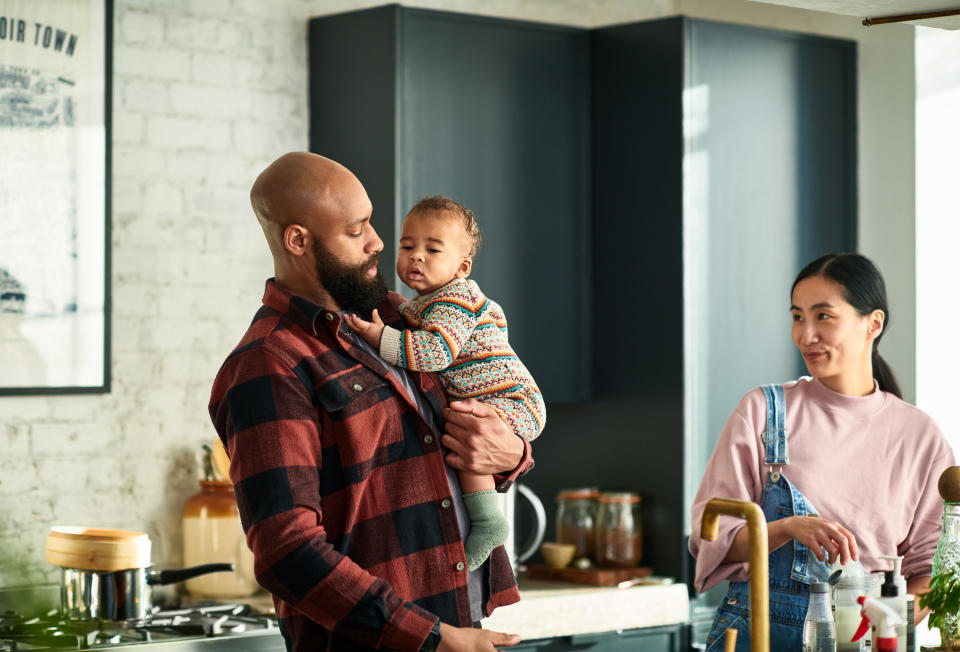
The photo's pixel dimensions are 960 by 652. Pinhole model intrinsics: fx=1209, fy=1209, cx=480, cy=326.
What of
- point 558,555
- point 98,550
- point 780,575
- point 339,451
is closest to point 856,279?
point 780,575

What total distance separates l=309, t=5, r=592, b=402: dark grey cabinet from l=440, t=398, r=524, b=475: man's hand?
158 centimetres

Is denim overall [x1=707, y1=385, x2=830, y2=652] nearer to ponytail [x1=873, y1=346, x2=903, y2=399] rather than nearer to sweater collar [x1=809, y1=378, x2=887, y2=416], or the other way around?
sweater collar [x1=809, y1=378, x2=887, y2=416]

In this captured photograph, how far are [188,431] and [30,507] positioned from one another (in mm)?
498

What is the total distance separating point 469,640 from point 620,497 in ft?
6.85

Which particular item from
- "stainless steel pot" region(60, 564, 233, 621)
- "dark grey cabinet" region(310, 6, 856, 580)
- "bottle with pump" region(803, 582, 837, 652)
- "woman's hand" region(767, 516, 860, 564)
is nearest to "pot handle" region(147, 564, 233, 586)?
"stainless steel pot" region(60, 564, 233, 621)

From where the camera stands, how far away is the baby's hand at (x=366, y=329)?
78.4 inches

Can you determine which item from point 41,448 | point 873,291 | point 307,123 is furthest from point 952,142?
point 41,448

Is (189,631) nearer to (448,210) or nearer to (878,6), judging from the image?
(448,210)

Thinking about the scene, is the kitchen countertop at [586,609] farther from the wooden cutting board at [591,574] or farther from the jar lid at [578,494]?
the jar lid at [578,494]

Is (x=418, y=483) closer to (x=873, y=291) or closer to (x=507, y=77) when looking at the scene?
(x=873, y=291)

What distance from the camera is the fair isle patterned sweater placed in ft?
6.78

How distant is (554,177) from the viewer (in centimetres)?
398

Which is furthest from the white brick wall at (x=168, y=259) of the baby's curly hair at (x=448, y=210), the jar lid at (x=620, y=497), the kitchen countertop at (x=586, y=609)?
the baby's curly hair at (x=448, y=210)

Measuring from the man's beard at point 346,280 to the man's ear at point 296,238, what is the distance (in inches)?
0.8
